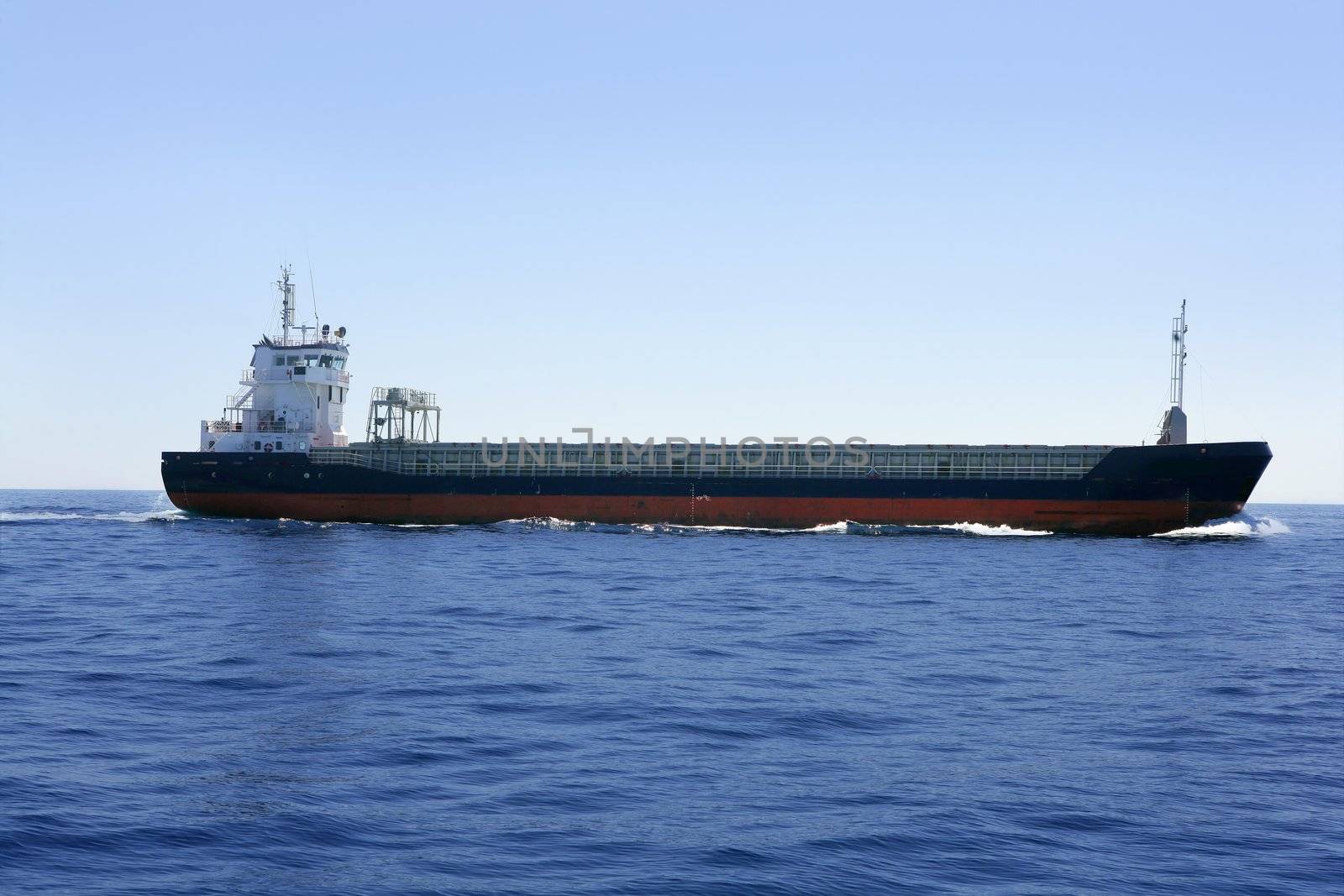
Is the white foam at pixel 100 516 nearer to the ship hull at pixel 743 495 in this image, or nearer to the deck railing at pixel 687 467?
the ship hull at pixel 743 495

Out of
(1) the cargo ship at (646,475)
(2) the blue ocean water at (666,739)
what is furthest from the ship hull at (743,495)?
(2) the blue ocean water at (666,739)

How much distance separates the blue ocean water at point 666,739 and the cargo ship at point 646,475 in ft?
52.7

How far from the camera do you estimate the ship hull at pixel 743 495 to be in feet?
141

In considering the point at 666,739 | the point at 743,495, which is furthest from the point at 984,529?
the point at 666,739

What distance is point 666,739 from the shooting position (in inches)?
507

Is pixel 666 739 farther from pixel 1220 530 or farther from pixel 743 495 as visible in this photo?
pixel 1220 530

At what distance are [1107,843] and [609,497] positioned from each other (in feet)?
130

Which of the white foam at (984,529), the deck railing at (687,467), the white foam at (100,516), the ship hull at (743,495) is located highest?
the deck railing at (687,467)

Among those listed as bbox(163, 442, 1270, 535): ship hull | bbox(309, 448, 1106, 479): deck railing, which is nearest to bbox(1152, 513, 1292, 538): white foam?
bbox(163, 442, 1270, 535): ship hull

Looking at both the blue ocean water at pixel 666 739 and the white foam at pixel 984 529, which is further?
the white foam at pixel 984 529

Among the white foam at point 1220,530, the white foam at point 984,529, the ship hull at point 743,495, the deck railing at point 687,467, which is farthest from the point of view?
the deck railing at point 687,467

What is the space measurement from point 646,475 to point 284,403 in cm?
2088

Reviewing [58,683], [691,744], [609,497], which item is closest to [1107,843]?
[691,744]

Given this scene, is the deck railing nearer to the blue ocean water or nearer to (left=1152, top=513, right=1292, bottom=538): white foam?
(left=1152, top=513, right=1292, bottom=538): white foam
